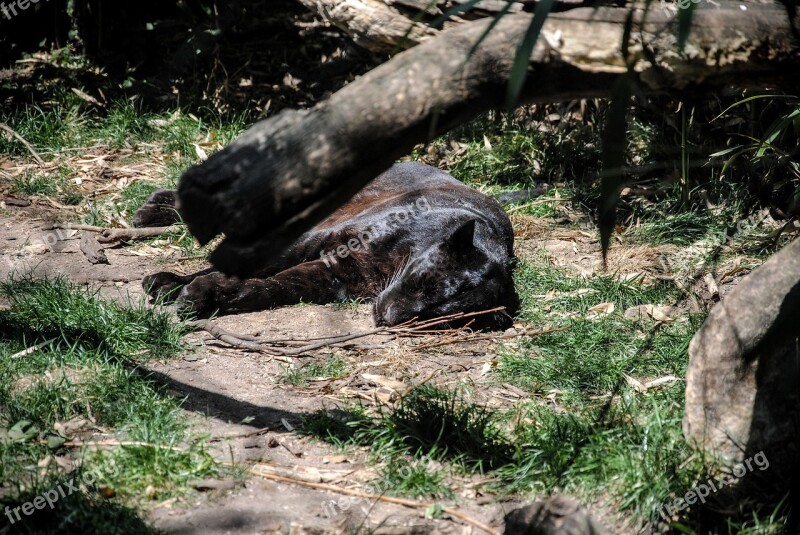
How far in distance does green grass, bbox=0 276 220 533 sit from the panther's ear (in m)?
2.01

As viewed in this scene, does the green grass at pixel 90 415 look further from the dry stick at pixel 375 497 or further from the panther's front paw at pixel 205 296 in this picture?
the panther's front paw at pixel 205 296

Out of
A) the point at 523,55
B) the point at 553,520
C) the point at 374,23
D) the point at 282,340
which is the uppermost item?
the point at 523,55

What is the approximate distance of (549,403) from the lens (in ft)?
14.2

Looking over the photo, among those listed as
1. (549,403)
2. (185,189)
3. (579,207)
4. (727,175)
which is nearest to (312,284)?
(549,403)

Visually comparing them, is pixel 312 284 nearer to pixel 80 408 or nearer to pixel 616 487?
pixel 80 408

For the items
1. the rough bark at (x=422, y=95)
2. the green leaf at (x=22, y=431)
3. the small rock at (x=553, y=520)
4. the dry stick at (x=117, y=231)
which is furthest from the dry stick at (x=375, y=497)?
the dry stick at (x=117, y=231)

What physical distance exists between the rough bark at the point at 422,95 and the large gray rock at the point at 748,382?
881mm
